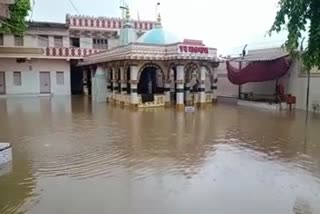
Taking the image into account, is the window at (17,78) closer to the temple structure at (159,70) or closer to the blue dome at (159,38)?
the temple structure at (159,70)

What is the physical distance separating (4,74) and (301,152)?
23.3 metres

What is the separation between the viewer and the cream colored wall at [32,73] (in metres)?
26.1

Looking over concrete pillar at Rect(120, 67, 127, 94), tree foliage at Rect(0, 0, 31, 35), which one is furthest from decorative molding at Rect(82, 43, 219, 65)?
tree foliage at Rect(0, 0, 31, 35)

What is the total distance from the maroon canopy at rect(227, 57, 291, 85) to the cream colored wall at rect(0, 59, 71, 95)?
13951 millimetres

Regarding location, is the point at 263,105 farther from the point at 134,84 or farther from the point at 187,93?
the point at 134,84

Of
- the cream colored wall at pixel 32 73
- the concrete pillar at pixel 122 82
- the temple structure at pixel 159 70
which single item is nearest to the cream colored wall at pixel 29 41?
the cream colored wall at pixel 32 73

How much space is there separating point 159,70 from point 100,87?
442cm

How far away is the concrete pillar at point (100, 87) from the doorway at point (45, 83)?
21.5 ft

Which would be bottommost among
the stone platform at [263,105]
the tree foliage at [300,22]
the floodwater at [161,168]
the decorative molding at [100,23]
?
the floodwater at [161,168]

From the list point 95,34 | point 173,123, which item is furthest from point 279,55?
point 95,34

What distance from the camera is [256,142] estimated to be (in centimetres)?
913

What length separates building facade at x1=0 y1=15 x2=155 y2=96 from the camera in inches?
1019

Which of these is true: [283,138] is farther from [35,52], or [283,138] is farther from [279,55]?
[35,52]

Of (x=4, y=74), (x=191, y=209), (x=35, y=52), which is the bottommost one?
(x=191, y=209)
